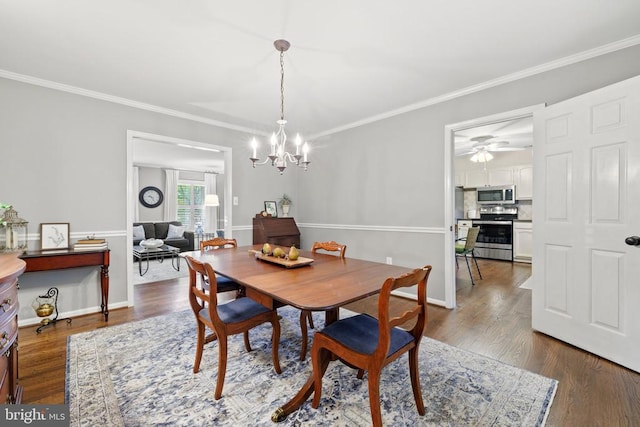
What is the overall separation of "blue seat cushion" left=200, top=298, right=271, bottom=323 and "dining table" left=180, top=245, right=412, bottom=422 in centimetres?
15

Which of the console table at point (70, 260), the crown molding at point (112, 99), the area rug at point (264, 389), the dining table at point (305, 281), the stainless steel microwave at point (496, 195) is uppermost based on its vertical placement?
the crown molding at point (112, 99)

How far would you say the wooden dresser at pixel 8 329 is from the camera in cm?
121

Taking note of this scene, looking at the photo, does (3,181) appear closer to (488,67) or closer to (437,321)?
(437,321)

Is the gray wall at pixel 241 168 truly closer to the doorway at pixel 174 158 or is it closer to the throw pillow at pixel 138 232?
the doorway at pixel 174 158

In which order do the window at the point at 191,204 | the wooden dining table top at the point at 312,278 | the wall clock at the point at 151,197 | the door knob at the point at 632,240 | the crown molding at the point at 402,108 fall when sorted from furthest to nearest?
the window at the point at 191,204
the wall clock at the point at 151,197
the crown molding at the point at 402,108
the door knob at the point at 632,240
the wooden dining table top at the point at 312,278

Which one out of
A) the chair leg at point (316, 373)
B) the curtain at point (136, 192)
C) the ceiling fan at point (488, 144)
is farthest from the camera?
the curtain at point (136, 192)

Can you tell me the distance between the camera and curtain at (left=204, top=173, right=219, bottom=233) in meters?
8.54

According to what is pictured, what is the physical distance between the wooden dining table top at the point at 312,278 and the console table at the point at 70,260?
4.40ft

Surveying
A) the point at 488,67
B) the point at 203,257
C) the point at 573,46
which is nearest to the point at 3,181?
the point at 203,257

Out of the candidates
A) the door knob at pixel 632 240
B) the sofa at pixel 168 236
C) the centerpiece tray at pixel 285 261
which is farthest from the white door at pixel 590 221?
the sofa at pixel 168 236

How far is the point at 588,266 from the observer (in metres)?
2.18

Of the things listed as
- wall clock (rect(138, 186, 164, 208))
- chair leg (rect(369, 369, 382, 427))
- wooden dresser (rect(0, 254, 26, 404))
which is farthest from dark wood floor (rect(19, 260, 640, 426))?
wall clock (rect(138, 186, 164, 208))

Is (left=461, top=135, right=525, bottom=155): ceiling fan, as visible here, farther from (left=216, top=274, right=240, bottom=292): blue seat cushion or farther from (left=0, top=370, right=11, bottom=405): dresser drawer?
(left=0, top=370, right=11, bottom=405): dresser drawer

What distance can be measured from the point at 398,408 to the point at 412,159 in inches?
106
